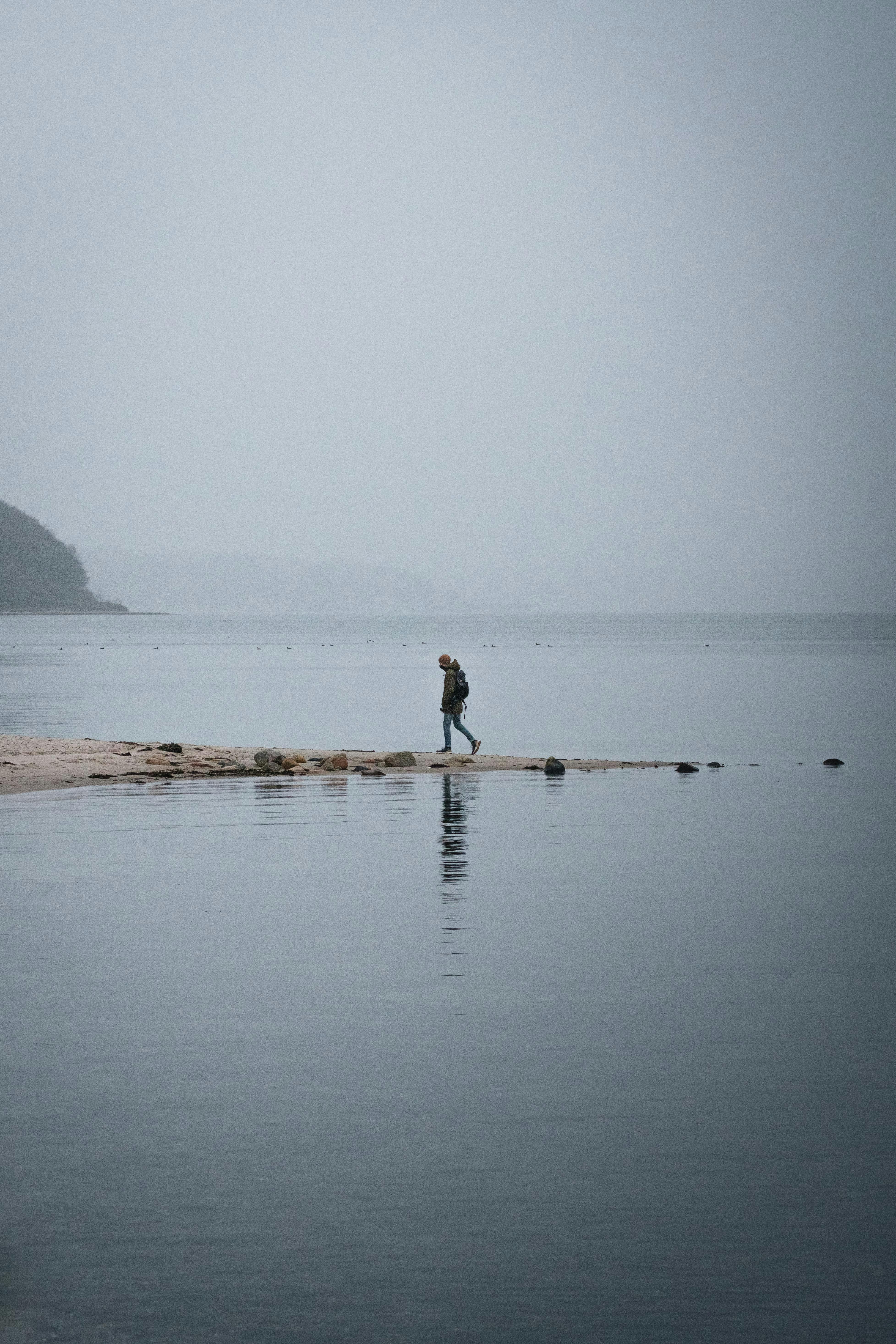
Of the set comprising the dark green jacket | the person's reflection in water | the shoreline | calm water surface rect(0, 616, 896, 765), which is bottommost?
calm water surface rect(0, 616, 896, 765)

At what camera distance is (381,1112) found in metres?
8.93

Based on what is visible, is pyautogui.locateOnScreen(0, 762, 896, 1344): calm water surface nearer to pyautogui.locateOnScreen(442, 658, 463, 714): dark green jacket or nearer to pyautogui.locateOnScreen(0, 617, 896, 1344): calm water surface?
pyautogui.locateOnScreen(0, 617, 896, 1344): calm water surface

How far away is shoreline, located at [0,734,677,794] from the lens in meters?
30.7

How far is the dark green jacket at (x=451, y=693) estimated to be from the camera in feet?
113

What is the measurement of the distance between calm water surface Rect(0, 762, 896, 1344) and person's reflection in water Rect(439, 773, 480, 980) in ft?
0.23

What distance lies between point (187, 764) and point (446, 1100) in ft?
80.5

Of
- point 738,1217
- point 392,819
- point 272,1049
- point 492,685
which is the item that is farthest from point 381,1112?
point 492,685

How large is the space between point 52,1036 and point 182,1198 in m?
3.40

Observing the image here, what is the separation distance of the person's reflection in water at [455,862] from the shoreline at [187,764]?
8.12ft

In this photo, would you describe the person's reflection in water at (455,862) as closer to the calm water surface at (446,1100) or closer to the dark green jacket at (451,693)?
the calm water surface at (446,1100)

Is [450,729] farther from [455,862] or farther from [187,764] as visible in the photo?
[455,862]

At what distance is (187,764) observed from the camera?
109ft

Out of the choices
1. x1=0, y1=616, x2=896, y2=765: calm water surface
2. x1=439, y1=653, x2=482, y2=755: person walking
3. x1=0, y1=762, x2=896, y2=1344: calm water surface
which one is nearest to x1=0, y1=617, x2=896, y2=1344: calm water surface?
x1=0, y1=762, x2=896, y2=1344: calm water surface

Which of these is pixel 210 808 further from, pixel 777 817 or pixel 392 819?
pixel 777 817
